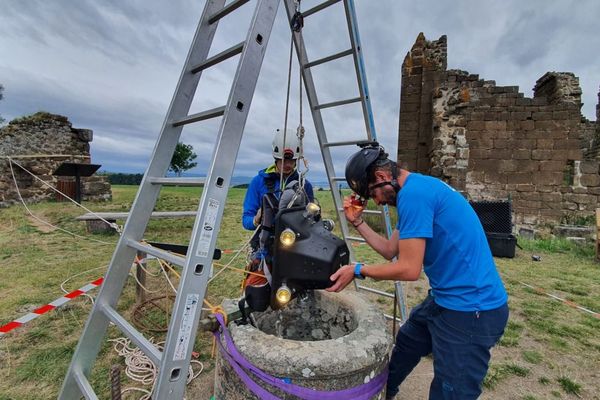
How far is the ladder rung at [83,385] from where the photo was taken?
1.38 meters

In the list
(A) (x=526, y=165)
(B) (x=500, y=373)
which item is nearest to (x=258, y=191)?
(B) (x=500, y=373)

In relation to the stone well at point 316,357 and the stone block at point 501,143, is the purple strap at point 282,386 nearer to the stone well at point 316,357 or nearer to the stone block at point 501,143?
the stone well at point 316,357

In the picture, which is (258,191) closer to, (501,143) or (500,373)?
(500,373)

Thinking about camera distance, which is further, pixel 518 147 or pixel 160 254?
pixel 518 147

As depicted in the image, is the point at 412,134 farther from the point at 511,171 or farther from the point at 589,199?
the point at 589,199

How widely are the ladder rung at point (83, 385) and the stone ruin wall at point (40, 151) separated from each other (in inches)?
505

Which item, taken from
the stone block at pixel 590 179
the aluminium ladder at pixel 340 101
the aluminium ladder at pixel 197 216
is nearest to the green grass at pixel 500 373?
the aluminium ladder at pixel 340 101

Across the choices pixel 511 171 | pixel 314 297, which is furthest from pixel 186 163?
pixel 314 297

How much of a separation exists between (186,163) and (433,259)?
1731 inches

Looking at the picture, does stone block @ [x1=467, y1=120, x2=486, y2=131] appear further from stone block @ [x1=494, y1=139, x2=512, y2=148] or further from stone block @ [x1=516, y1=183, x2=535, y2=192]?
stone block @ [x1=516, y1=183, x2=535, y2=192]

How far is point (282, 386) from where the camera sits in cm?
135

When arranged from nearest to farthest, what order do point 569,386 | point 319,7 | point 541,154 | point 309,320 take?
point 319,7
point 309,320
point 569,386
point 541,154

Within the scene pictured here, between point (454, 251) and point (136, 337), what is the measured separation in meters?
1.57

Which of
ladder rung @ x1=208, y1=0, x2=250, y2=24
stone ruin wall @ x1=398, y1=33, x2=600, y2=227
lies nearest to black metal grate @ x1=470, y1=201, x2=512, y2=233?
stone ruin wall @ x1=398, y1=33, x2=600, y2=227
